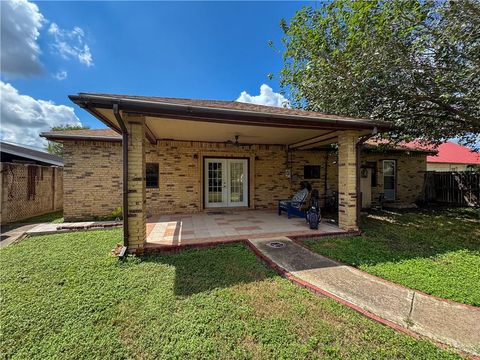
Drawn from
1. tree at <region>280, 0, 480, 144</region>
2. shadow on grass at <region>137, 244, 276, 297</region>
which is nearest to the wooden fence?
tree at <region>280, 0, 480, 144</region>

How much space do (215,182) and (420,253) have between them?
685 cm

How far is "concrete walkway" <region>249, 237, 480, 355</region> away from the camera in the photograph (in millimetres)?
2209

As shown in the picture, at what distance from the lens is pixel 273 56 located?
10.8 m

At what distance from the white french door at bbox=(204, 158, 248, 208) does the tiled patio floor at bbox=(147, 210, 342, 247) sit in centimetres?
138

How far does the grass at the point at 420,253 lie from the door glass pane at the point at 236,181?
4.69 m

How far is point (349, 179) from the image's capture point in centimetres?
575

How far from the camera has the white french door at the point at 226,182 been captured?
29.7 feet

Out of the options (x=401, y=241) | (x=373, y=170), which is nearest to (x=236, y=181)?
(x=401, y=241)

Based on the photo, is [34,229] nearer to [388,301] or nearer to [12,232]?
[12,232]

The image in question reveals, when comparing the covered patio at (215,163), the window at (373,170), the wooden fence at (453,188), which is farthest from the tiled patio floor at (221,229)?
the wooden fence at (453,188)

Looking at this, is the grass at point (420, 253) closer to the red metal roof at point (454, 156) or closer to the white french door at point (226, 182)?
the white french door at point (226, 182)

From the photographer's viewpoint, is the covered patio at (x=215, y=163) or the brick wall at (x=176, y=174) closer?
the covered patio at (x=215, y=163)

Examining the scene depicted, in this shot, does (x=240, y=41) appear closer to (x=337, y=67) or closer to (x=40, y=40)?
(x=337, y=67)

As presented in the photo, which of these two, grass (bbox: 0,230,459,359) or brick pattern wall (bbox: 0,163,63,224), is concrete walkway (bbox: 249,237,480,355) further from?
brick pattern wall (bbox: 0,163,63,224)
